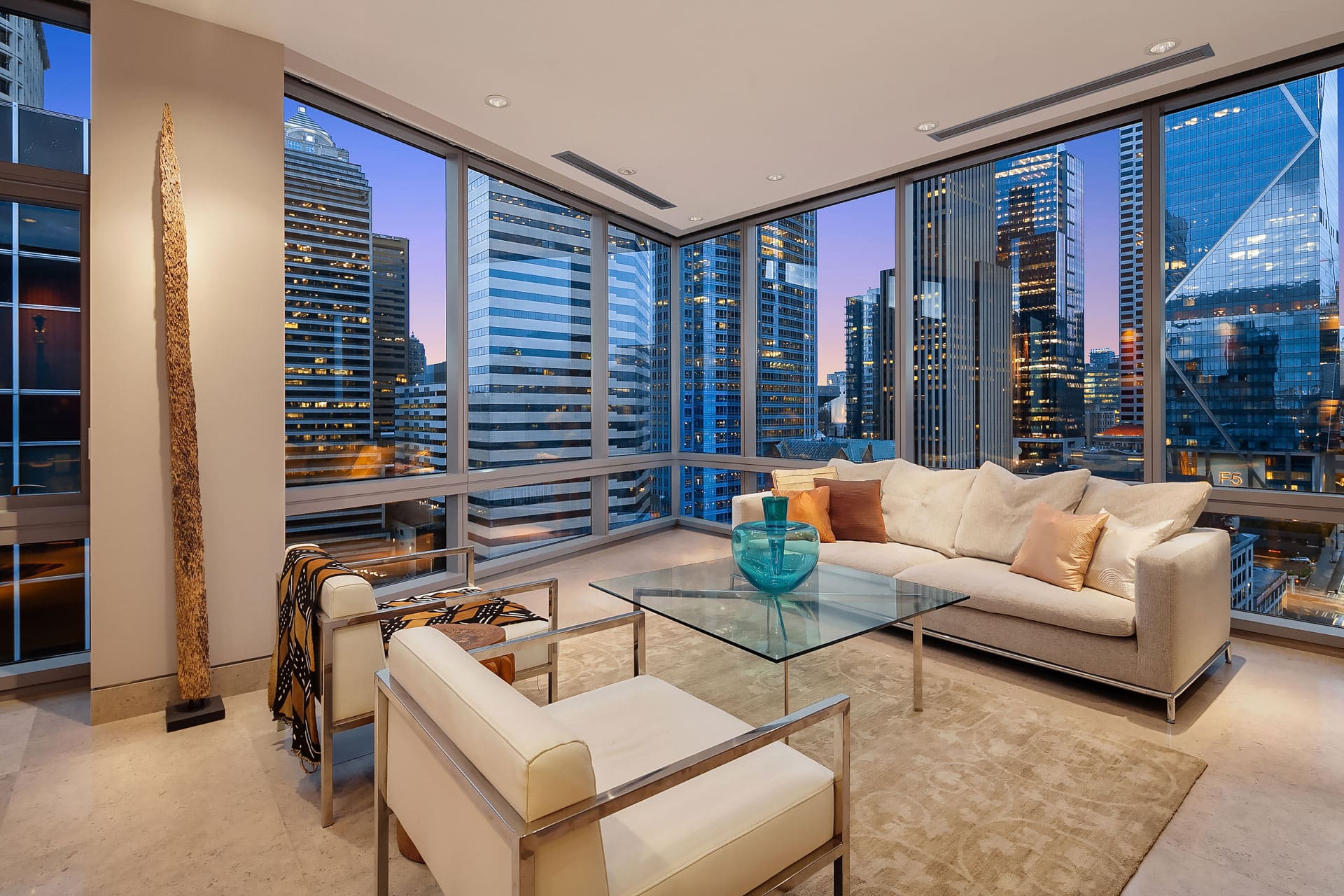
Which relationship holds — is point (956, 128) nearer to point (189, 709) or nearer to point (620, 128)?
point (620, 128)

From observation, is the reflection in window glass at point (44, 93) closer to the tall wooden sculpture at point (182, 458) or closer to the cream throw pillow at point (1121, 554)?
the tall wooden sculpture at point (182, 458)

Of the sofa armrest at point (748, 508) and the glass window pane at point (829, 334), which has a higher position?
the glass window pane at point (829, 334)

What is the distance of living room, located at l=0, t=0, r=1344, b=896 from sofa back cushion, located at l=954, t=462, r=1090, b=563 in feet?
0.10

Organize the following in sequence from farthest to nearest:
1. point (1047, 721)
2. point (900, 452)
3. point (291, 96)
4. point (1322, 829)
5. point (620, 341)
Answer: point (620, 341), point (900, 452), point (291, 96), point (1047, 721), point (1322, 829)

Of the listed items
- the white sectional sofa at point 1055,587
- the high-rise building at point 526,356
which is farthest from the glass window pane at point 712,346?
the white sectional sofa at point 1055,587

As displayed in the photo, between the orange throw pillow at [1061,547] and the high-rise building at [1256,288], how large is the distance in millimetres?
1169

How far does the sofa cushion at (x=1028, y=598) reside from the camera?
269 centimetres

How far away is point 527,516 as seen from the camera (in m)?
5.13

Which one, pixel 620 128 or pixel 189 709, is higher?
pixel 620 128

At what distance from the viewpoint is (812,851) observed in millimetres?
1386

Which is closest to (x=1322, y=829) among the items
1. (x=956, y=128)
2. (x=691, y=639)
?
(x=691, y=639)

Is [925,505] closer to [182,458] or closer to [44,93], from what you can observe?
[182,458]

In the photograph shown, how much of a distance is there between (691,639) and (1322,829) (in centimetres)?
244

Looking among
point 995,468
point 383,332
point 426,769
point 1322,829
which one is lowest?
point 1322,829
